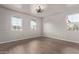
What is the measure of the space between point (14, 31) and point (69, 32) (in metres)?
1.46

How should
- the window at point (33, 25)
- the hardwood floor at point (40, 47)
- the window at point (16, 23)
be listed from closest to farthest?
1. the hardwood floor at point (40, 47)
2. the window at point (16, 23)
3. the window at point (33, 25)

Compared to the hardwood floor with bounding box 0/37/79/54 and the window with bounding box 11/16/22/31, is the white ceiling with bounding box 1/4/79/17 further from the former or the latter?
the hardwood floor with bounding box 0/37/79/54

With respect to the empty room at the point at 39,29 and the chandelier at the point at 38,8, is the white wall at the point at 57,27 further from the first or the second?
the chandelier at the point at 38,8

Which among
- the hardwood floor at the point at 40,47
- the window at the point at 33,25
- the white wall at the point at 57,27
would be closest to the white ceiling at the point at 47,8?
the white wall at the point at 57,27

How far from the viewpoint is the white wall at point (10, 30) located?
2049mm

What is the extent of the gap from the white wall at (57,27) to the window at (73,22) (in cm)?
12

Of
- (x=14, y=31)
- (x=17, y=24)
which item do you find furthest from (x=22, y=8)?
(x=14, y=31)

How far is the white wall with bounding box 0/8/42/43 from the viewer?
2.05 metres

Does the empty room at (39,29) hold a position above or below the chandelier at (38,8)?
below

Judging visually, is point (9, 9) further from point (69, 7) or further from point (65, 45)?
point (65, 45)

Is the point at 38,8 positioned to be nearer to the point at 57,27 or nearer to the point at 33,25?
the point at 33,25

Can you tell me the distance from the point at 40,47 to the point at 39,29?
0.48m

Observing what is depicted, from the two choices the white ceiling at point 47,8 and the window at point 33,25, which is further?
the window at point 33,25
